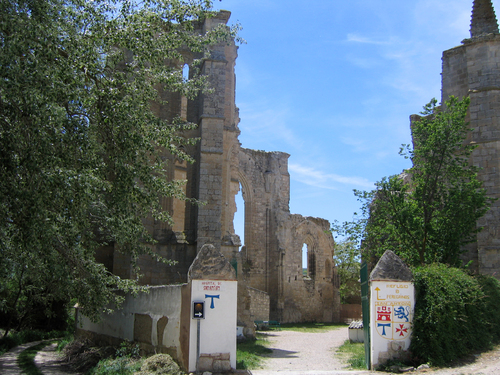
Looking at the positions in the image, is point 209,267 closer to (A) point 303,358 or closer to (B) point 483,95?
(A) point 303,358

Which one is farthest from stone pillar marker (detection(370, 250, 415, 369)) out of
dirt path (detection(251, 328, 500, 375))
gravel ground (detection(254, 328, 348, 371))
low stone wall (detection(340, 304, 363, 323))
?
low stone wall (detection(340, 304, 363, 323))

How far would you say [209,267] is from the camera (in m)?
7.06

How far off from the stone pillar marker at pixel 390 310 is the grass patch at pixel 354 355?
0.60 meters

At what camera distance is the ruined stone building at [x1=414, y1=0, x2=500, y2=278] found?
13.3 metres

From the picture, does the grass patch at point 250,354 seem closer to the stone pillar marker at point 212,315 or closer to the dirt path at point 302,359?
the dirt path at point 302,359

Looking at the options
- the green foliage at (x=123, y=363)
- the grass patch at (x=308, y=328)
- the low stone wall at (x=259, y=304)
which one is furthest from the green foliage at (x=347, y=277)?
the green foliage at (x=123, y=363)

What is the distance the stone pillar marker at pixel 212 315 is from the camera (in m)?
6.73

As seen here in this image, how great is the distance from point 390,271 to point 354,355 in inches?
119

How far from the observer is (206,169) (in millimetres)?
13492

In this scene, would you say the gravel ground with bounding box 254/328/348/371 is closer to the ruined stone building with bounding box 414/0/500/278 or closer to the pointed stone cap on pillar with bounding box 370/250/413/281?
the pointed stone cap on pillar with bounding box 370/250/413/281

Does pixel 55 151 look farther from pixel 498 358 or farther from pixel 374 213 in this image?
pixel 374 213

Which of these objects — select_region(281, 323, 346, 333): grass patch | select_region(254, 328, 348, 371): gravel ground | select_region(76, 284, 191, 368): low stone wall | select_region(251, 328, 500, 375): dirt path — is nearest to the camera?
select_region(76, 284, 191, 368): low stone wall

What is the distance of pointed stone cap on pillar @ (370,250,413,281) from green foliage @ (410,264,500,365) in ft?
0.73

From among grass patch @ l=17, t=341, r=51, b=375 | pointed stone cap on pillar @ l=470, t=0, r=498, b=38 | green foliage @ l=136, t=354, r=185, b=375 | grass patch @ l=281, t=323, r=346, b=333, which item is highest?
pointed stone cap on pillar @ l=470, t=0, r=498, b=38
